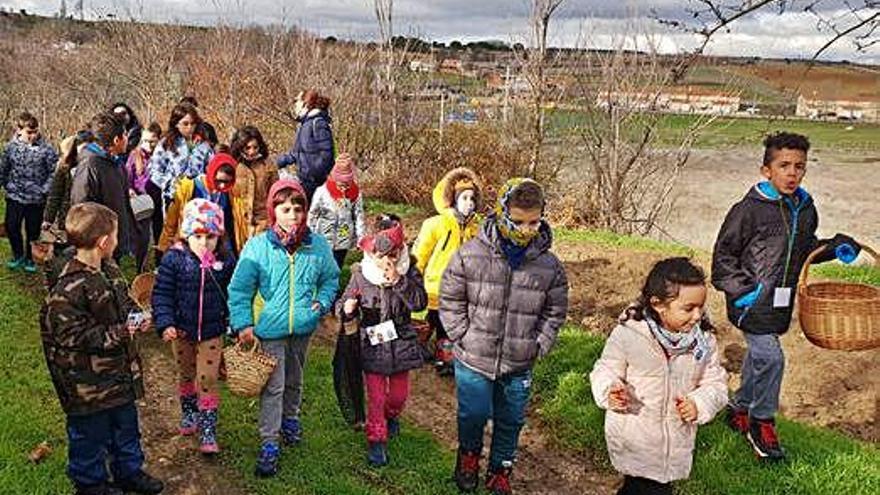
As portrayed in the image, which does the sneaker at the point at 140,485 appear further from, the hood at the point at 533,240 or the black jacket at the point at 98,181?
the black jacket at the point at 98,181

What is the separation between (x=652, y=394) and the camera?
156 inches

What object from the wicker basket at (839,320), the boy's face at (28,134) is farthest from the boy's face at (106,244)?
the boy's face at (28,134)

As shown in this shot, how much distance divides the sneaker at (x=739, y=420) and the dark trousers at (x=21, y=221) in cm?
684

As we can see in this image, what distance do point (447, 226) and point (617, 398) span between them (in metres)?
3.06

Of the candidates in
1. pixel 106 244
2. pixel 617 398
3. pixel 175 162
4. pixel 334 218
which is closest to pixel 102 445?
pixel 106 244

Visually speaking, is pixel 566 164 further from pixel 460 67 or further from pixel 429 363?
pixel 429 363

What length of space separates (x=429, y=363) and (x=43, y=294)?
12.6 ft

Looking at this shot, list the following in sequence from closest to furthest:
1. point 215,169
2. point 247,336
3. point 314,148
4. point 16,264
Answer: point 247,336 → point 215,169 → point 314,148 → point 16,264

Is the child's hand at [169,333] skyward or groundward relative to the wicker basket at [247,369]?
skyward

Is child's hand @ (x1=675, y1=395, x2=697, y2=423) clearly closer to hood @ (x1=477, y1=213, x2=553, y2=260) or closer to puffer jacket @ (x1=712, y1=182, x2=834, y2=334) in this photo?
hood @ (x1=477, y1=213, x2=553, y2=260)

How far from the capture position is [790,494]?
16.6ft

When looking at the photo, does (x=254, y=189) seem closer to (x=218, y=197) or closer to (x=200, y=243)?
(x=218, y=197)

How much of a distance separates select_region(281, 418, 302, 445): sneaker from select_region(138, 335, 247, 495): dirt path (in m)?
0.46

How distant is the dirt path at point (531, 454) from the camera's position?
5.35 metres
